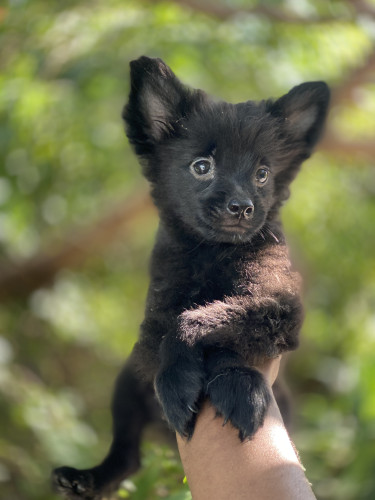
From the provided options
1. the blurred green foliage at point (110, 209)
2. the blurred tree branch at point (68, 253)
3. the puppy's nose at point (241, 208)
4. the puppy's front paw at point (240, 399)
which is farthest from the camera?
the blurred tree branch at point (68, 253)

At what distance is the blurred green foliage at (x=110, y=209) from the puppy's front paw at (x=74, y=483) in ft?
1.13

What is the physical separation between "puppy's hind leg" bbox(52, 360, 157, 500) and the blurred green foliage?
11.0 inches

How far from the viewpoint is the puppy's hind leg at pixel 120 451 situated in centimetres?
261

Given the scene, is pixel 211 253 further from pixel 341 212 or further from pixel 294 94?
pixel 341 212

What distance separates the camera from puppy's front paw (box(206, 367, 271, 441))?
1.99m

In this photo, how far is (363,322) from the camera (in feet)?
27.0

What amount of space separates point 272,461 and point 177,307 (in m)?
0.66

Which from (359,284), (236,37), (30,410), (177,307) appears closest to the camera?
(177,307)

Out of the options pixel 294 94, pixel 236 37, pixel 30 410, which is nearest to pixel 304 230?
pixel 236 37

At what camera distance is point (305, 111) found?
2.61m

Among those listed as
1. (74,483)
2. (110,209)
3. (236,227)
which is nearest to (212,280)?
(236,227)

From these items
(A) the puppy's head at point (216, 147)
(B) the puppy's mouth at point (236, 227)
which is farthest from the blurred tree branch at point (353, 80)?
(B) the puppy's mouth at point (236, 227)

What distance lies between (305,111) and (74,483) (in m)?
1.76

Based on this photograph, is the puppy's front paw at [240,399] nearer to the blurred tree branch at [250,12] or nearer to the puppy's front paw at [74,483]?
the puppy's front paw at [74,483]
